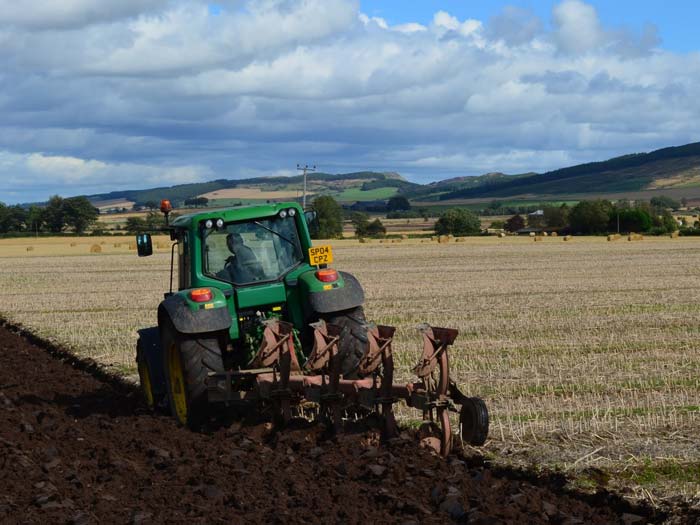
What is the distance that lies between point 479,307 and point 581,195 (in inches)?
6816

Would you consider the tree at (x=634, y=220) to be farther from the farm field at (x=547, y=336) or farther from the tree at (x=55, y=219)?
the tree at (x=55, y=219)

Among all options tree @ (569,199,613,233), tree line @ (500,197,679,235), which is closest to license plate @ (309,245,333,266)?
tree line @ (500,197,679,235)

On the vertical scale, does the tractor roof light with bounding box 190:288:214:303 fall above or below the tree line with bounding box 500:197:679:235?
above

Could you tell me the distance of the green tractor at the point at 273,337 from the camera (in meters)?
7.95

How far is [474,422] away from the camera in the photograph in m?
7.67

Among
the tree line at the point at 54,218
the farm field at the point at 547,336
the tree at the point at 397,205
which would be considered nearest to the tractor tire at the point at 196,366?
the farm field at the point at 547,336

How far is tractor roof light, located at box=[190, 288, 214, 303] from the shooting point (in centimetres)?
887

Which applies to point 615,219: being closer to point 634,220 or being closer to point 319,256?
point 634,220

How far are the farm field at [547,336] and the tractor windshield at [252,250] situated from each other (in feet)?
5.76

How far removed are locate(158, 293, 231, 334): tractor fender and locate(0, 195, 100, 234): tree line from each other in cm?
7547

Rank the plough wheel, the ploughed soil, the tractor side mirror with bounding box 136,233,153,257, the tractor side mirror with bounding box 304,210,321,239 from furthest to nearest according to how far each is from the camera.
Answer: the tractor side mirror with bounding box 136,233,153,257, the tractor side mirror with bounding box 304,210,321,239, the plough wheel, the ploughed soil

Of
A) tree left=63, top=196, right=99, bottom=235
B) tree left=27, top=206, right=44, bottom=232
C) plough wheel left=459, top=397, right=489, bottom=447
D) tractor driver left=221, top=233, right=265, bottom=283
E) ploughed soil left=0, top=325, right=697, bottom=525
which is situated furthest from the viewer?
tree left=27, top=206, right=44, bottom=232

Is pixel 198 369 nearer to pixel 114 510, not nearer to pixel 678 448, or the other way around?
pixel 114 510

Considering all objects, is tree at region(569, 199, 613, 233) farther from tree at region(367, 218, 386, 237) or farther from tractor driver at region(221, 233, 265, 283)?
tractor driver at region(221, 233, 265, 283)
